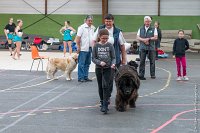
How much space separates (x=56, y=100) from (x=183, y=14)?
2226 cm

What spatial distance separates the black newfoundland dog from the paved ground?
0.67 feet

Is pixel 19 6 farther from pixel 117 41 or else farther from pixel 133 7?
pixel 117 41

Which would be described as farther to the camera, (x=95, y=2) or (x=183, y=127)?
(x=95, y=2)

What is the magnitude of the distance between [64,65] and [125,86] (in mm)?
5510

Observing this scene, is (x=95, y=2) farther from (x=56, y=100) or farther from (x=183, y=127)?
(x=183, y=127)

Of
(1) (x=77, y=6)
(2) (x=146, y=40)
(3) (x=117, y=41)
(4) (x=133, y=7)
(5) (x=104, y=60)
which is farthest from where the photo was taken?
(1) (x=77, y=6)

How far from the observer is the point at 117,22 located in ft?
107

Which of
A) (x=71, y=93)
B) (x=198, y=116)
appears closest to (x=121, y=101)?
(x=198, y=116)

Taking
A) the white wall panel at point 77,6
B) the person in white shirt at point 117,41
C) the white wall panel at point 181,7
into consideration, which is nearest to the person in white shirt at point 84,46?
the person in white shirt at point 117,41

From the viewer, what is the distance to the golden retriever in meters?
14.5

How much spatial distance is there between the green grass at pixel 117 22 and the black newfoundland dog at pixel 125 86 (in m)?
22.7

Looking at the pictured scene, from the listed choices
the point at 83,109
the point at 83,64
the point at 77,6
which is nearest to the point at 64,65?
the point at 83,64

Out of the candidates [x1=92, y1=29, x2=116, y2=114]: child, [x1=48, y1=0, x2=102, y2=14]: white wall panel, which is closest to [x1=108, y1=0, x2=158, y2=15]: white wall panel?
[x1=48, y1=0, x2=102, y2=14]: white wall panel

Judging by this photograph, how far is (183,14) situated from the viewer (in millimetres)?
31766
